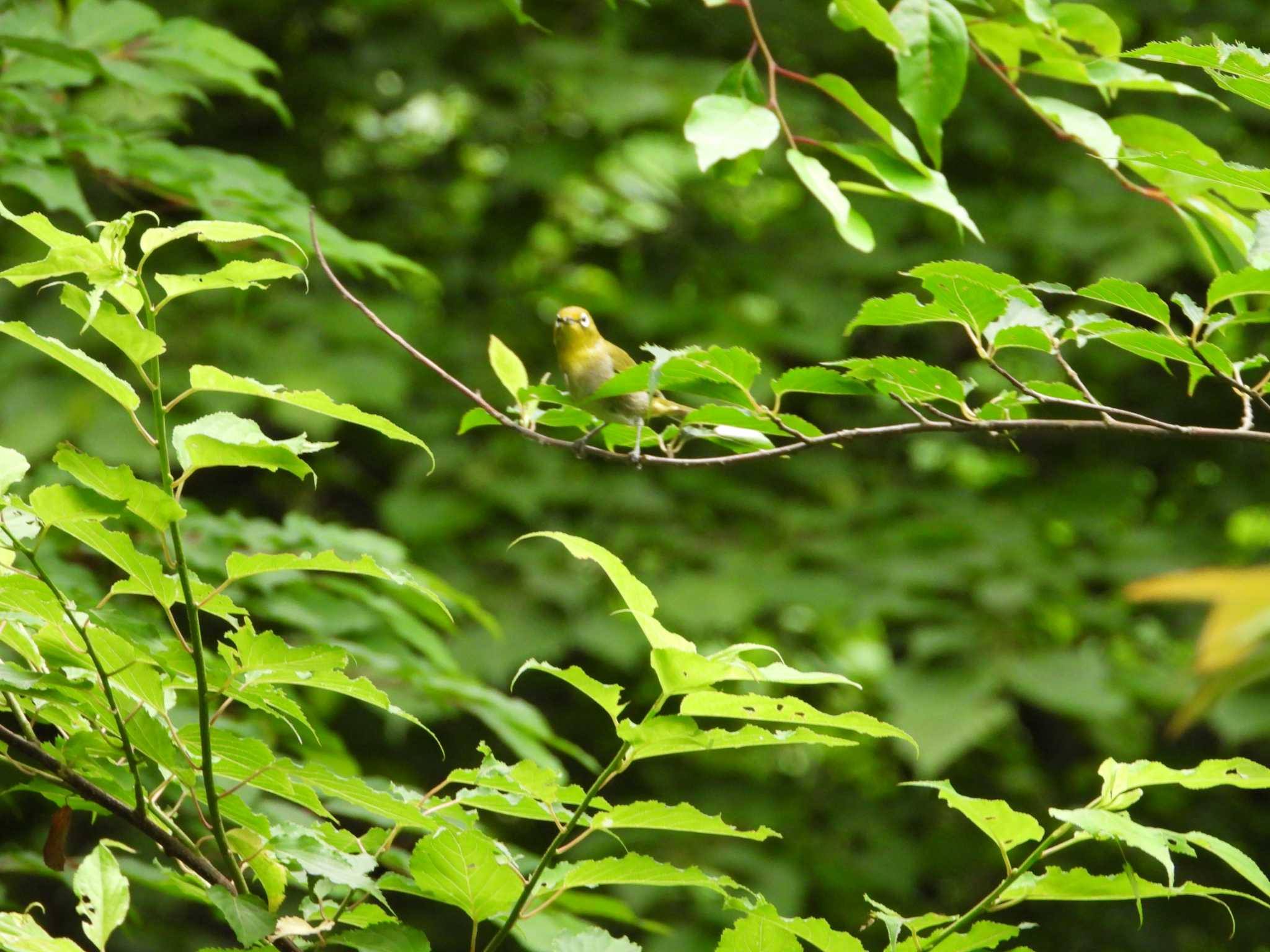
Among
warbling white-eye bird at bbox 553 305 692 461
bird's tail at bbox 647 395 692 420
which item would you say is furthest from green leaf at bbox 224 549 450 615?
warbling white-eye bird at bbox 553 305 692 461

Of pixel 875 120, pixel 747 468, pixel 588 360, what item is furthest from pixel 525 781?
pixel 747 468

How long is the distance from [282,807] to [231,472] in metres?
2.57

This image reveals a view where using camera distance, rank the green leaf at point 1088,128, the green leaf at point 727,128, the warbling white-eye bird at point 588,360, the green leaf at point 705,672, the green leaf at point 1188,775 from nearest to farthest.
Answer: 1. the green leaf at point 705,672
2. the green leaf at point 1188,775
3. the green leaf at point 727,128
4. the green leaf at point 1088,128
5. the warbling white-eye bird at point 588,360

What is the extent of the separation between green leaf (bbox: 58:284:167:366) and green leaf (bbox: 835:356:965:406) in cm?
56

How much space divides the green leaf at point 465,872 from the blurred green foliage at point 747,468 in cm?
238

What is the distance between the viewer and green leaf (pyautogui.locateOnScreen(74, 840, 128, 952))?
0.93 m

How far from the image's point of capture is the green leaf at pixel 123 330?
2.97ft

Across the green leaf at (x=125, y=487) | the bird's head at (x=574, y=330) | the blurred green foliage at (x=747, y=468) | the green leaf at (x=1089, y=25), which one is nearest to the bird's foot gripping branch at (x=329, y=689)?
the green leaf at (x=125, y=487)

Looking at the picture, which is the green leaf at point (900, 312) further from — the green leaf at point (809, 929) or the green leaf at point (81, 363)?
the green leaf at point (81, 363)

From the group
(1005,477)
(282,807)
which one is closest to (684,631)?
(1005,477)

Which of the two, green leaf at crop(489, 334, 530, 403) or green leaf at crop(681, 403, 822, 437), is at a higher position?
green leaf at crop(681, 403, 822, 437)

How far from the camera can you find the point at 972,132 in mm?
4047

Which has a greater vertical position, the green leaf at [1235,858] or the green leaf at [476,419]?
the green leaf at [476,419]

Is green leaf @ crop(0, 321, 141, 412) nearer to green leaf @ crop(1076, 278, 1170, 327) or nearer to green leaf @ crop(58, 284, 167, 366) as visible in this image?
green leaf @ crop(58, 284, 167, 366)
